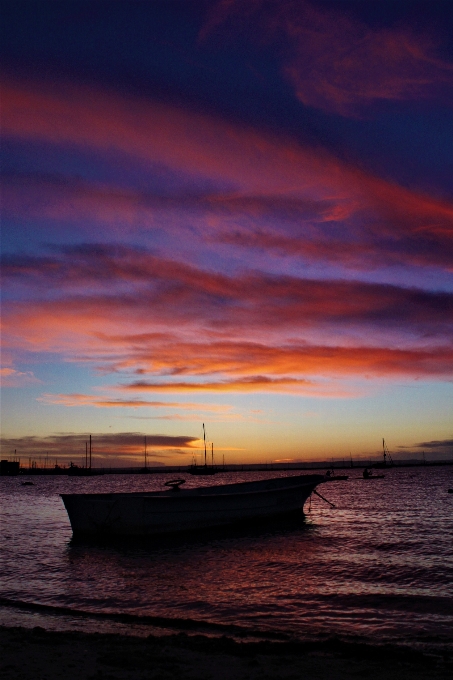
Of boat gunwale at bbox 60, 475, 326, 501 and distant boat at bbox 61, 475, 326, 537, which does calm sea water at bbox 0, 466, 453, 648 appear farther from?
boat gunwale at bbox 60, 475, 326, 501

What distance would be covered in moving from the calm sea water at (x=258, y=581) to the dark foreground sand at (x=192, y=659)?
140 centimetres

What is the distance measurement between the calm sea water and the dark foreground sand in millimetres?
1400

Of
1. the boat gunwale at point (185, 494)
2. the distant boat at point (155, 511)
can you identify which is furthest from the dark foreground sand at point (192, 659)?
the boat gunwale at point (185, 494)

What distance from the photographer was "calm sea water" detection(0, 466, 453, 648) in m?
12.0

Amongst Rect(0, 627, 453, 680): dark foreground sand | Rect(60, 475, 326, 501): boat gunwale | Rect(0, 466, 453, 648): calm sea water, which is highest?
Rect(60, 475, 326, 501): boat gunwale

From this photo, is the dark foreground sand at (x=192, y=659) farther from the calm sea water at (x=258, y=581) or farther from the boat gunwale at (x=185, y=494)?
the boat gunwale at (x=185, y=494)

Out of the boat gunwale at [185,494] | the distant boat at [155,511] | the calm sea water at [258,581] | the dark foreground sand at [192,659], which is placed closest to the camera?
the dark foreground sand at [192,659]

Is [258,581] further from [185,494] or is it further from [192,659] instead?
[185,494]

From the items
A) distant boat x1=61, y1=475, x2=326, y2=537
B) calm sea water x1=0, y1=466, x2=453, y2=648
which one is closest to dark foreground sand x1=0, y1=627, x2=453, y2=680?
calm sea water x1=0, y1=466, x2=453, y2=648

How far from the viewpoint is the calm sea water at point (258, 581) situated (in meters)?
12.0

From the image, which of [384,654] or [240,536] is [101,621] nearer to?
[384,654]

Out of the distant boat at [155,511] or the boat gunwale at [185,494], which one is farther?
the boat gunwale at [185,494]

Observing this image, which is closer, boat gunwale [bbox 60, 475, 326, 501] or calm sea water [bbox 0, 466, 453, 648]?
calm sea water [bbox 0, 466, 453, 648]

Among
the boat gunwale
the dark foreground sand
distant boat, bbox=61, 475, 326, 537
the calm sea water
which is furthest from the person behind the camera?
the boat gunwale
